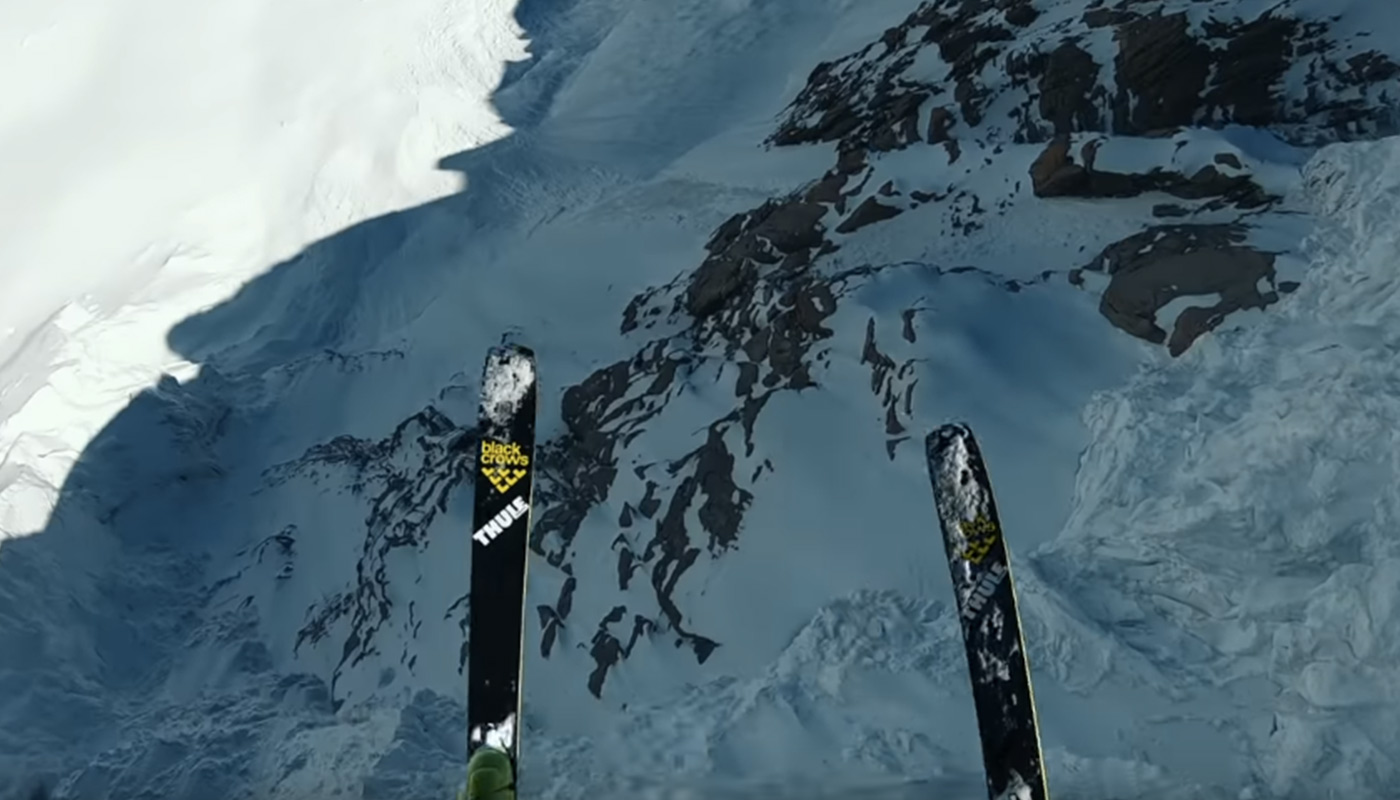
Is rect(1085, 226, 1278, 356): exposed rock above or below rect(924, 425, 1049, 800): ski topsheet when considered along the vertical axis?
above

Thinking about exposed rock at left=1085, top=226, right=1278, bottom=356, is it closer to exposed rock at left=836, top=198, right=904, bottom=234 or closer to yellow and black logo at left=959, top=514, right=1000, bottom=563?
exposed rock at left=836, top=198, right=904, bottom=234

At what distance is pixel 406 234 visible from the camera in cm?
3384

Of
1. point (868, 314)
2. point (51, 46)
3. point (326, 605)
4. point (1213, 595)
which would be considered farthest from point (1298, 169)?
point (51, 46)

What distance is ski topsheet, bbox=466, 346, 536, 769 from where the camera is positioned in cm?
781

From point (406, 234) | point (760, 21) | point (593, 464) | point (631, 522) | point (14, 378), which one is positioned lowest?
point (631, 522)

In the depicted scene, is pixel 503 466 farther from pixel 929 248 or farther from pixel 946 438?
pixel 929 248

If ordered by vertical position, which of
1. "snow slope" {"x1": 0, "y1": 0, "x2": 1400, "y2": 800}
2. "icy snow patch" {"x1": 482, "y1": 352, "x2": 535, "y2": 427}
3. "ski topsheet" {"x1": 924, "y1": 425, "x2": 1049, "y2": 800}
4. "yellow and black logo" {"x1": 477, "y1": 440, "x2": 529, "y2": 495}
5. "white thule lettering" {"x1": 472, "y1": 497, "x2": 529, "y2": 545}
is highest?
"snow slope" {"x1": 0, "y1": 0, "x2": 1400, "y2": 800}

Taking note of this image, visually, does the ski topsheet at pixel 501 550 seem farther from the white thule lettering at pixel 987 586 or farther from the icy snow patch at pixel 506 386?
the white thule lettering at pixel 987 586

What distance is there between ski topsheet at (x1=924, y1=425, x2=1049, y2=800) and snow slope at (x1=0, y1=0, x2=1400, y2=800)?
4.72 meters

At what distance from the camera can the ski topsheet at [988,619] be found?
7109 mm

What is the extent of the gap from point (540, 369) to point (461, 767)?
28.5 feet

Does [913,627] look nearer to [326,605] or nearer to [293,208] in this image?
[326,605]

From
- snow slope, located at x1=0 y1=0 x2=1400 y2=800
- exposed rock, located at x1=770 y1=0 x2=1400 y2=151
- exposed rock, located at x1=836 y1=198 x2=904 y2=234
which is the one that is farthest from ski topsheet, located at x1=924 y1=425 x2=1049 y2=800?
exposed rock, located at x1=770 y1=0 x2=1400 y2=151

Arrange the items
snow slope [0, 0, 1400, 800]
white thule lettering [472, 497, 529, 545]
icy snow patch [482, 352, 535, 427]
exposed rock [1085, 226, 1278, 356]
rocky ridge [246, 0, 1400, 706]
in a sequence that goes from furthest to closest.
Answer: rocky ridge [246, 0, 1400, 706], exposed rock [1085, 226, 1278, 356], snow slope [0, 0, 1400, 800], icy snow patch [482, 352, 535, 427], white thule lettering [472, 497, 529, 545]
